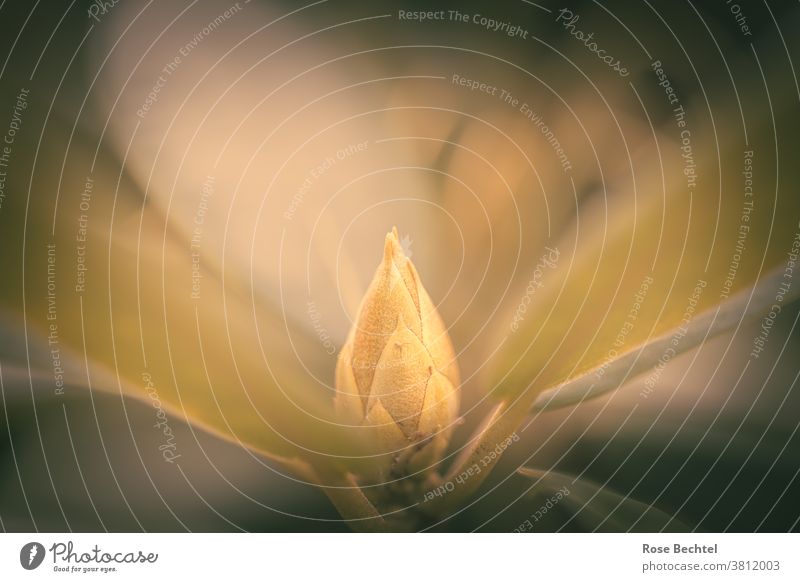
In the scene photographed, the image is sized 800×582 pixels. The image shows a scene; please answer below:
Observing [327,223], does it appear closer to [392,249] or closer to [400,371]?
[392,249]

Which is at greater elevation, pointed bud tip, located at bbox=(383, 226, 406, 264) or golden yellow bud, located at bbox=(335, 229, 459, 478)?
pointed bud tip, located at bbox=(383, 226, 406, 264)

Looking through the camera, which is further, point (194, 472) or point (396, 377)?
point (194, 472)

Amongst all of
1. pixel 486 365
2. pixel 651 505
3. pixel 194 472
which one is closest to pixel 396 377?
pixel 486 365

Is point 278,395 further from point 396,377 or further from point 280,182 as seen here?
point 280,182

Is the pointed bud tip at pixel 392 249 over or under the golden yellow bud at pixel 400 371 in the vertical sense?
over
